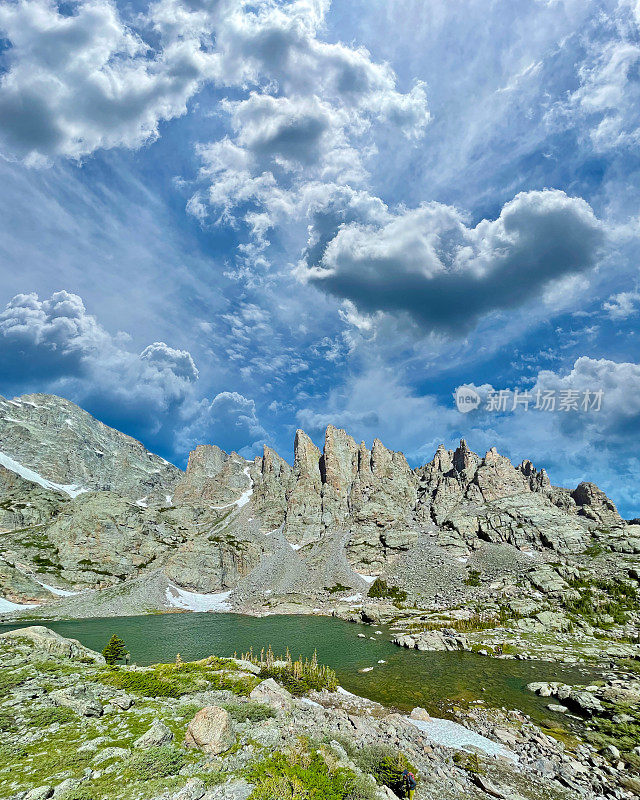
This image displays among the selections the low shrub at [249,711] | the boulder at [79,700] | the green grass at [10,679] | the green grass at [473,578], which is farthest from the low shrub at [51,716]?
the green grass at [473,578]

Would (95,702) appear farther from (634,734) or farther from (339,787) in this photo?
(634,734)

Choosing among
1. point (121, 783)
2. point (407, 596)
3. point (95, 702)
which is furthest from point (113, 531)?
point (121, 783)

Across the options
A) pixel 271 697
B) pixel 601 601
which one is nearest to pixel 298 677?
pixel 271 697

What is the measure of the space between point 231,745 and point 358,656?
58978mm

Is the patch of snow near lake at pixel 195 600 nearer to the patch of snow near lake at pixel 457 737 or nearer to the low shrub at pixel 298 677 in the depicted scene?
the low shrub at pixel 298 677

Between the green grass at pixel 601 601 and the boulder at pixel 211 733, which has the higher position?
the boulder at pixel 211 733

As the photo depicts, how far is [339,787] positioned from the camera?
1720 centimetres

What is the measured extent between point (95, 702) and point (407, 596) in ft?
466

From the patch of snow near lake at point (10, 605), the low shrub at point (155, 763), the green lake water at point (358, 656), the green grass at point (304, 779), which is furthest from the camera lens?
the patch of snow near lake at point (10, 605)

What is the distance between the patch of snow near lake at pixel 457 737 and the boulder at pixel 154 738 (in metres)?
22.7

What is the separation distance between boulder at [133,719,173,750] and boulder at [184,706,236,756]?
3.63 feet

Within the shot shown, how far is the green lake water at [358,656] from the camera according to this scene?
46094mm

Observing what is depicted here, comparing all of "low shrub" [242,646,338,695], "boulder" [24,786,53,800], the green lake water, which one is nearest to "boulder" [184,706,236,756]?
"boulder" [24,786,53,800]

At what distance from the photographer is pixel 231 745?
20.1m
